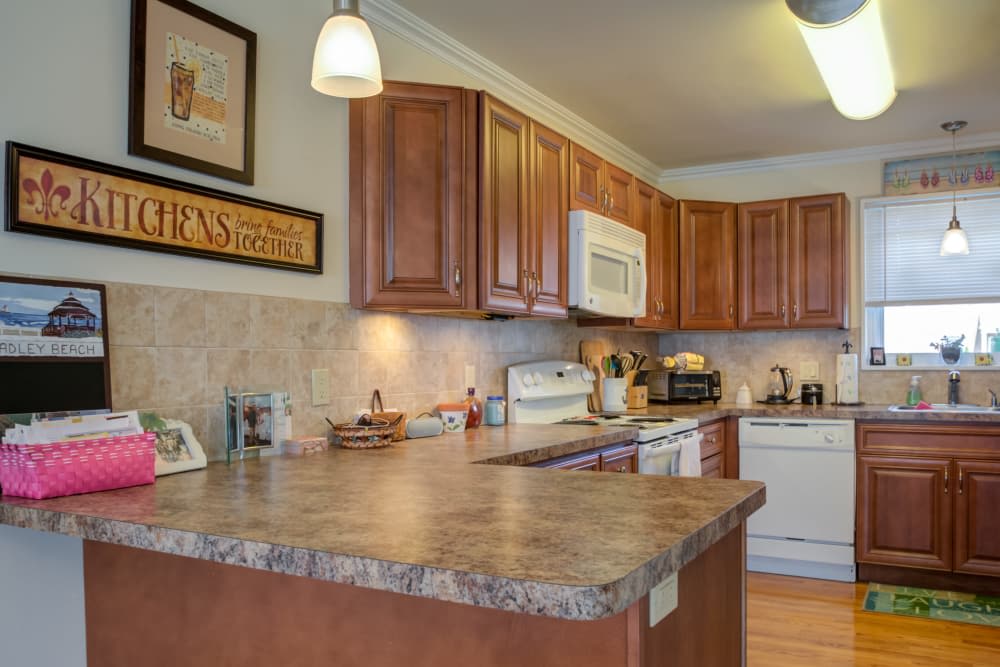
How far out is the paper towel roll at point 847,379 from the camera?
4480mm

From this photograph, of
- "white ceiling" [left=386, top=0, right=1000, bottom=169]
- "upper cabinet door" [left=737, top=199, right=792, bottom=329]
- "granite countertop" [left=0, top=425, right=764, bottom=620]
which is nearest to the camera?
"granite countertop" [left=0, top=425, right=764, bottom=620]

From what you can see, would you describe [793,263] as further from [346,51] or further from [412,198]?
[346,51]

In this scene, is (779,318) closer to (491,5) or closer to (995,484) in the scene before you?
(995,484)

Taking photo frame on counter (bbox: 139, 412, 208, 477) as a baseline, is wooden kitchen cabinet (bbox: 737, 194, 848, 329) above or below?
above

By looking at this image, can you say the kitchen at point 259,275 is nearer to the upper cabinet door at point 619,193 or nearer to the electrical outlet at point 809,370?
the upper cabinet door at point 619,193

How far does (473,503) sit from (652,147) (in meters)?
3.65

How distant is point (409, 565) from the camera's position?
3.22 ft

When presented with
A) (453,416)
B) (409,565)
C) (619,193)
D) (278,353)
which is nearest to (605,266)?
(619,193)

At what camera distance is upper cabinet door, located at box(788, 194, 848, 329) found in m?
4.46

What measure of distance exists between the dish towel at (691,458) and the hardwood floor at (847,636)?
699 mm

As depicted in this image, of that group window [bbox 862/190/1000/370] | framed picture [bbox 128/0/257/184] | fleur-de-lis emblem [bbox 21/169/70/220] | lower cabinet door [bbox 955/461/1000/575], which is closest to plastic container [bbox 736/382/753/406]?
window [bbox 862/190/1000/370]

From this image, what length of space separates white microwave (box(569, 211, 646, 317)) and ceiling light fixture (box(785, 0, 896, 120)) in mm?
1129

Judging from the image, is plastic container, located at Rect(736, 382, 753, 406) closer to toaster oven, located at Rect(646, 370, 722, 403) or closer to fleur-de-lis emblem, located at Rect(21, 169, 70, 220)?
toaster oven, located at Rect(646, 370, 722, 403)

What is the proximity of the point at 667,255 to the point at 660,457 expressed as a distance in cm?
159
